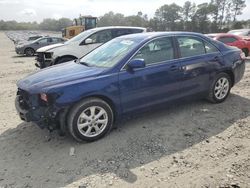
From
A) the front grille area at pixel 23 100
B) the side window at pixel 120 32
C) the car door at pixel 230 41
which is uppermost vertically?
the side window at pixel 120 32

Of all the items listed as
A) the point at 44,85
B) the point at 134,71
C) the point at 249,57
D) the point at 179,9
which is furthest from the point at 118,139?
the point at 179,9

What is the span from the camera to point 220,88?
5.95 m

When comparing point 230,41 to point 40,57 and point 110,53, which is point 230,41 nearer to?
point 40,57

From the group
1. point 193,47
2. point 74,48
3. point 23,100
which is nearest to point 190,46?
point 193,47

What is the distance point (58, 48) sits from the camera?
9617 millimetres

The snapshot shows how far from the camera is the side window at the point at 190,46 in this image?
5332 millimetres

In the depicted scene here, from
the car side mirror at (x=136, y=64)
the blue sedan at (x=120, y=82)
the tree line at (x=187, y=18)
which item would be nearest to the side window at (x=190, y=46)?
the blue sedan at (x=120, y=82)

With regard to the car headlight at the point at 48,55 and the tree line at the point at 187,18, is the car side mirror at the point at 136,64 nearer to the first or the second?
the car headlight at the point at 48,55

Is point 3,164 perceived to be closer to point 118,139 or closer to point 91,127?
point 91,127

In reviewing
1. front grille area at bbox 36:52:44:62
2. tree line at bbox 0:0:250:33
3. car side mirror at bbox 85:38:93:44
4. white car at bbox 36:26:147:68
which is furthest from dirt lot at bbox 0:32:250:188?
tree line at bbox 0:0:250:33

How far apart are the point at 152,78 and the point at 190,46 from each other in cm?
123

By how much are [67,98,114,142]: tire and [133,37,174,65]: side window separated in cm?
105

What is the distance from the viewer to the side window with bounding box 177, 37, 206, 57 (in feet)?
17.5

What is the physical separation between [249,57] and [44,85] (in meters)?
12.0
